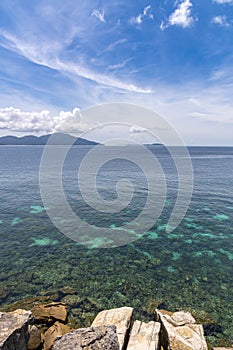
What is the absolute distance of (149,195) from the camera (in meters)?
46.4

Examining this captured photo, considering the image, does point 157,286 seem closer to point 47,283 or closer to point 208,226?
point 47,283

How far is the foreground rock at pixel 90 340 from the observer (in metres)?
7.07

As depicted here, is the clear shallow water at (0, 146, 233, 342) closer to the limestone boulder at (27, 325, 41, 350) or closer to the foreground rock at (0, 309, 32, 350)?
the limestone boulder at (27, 325, 41, 350)

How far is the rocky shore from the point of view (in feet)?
23.9

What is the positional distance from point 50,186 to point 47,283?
38.7 meters

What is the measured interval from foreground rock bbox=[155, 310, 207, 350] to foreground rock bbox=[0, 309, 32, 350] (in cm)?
568

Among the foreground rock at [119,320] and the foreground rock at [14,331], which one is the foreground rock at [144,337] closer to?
the foreground rock at [119,320]

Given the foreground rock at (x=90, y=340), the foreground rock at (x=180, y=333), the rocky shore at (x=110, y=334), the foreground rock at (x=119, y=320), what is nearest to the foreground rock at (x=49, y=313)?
the rocky shore at (x=110, y=334)

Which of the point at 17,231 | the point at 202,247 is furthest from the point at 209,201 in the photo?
the point at 17,231

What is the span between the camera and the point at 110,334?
764 cm

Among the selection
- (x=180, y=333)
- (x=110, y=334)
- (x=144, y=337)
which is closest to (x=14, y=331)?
(x=110, y=334)

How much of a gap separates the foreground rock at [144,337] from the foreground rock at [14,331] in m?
3.98

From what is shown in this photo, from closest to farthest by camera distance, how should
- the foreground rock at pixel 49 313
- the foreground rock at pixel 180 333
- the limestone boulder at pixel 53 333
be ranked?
the foreground rock at pixel 180 333, the limestone boulder at pixel 53 333, the foreground rock at pixel 49 313

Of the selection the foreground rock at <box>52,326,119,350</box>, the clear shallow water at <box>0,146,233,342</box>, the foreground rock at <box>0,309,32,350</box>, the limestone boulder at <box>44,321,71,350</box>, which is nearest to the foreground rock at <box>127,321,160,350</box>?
the foreground rock at <box>52,326,119,350</box>
